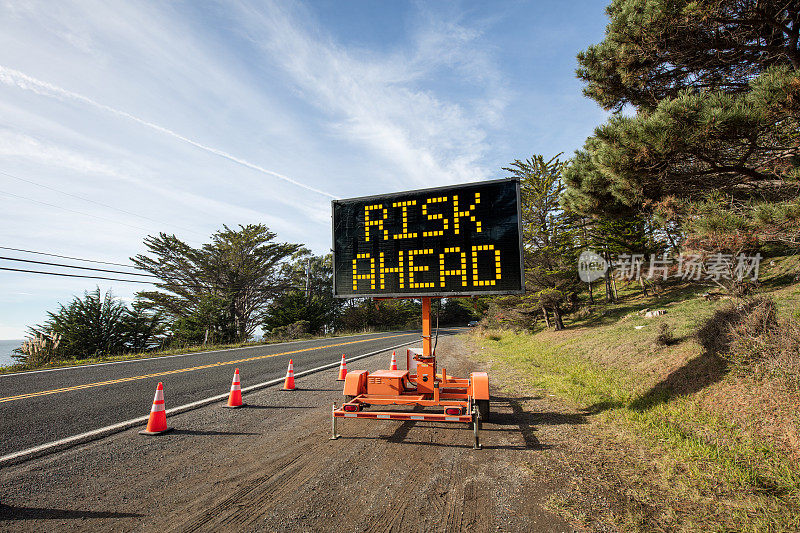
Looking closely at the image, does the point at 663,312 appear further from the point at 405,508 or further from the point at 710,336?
the point at 405,508

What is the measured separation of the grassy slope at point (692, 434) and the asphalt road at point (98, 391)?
740 centimetres

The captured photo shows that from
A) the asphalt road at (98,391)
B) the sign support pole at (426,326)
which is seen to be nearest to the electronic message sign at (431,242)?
the sign support pole at (426,326)

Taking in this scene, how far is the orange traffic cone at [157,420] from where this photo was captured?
5262mm

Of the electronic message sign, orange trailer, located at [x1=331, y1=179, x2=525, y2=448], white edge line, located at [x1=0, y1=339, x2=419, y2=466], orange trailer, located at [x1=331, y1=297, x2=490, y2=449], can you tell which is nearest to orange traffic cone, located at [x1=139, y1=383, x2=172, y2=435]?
white edge line, located at [x1=0, y1=339, x2=419, y2=466]

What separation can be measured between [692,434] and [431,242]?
4732mm

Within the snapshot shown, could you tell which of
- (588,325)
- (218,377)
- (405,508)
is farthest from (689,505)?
(588,325)

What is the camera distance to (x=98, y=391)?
7.43 meters

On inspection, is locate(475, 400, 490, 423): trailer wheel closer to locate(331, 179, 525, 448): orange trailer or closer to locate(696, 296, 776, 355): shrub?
locate(331, 179, 525, 448): orange trailer

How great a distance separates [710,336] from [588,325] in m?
10.3

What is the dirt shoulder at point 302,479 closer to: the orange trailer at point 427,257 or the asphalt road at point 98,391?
the orange trailer at point 427,257

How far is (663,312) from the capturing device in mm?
12297

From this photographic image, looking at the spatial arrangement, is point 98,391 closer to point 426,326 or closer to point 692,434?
point 426,326

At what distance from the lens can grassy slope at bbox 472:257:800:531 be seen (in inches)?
120

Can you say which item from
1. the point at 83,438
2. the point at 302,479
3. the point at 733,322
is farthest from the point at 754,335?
the point at 83,438
